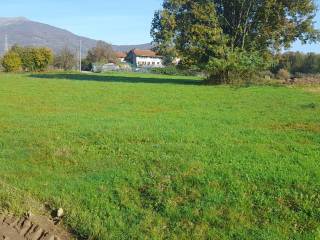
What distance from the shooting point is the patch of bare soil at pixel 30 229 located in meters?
6.58

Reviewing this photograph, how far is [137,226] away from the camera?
687 centimetres

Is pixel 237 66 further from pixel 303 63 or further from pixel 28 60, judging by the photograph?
pixel 28 60

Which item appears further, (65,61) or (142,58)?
(142,58)

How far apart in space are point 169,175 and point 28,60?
75.7m

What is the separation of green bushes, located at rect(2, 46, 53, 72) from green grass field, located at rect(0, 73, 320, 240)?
220ft

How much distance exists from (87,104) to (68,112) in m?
2.87

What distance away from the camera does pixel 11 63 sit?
7769 cm

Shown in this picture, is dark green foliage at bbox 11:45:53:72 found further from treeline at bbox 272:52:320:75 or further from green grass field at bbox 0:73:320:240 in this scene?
green grass field at bbox 0:73:320:240

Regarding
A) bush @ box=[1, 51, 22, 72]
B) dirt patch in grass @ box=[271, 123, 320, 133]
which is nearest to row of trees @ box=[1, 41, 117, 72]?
bush @ box=[1, 51, 22, 72]

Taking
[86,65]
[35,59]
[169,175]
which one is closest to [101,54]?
[86,65]

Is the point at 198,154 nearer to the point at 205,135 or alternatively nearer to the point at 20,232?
the point at 205,135

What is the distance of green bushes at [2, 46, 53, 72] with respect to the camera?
78.1m

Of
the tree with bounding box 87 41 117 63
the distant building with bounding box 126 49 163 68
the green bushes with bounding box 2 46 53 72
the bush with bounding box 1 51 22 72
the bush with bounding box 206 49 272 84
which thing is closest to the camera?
the bush with bounding box 206 49 272 84

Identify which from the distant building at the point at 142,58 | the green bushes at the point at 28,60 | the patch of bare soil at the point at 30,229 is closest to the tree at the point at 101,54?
the distant building at the point at 142,58
